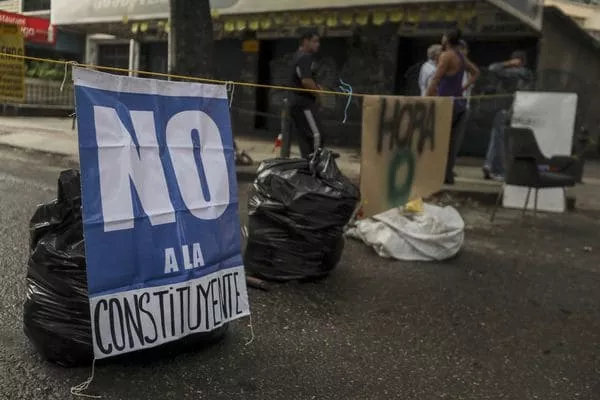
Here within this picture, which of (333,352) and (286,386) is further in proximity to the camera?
(333,352)

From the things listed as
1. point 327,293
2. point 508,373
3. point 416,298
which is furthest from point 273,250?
point 508,373

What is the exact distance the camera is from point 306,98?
295 inches

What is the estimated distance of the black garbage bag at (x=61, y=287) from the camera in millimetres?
2924

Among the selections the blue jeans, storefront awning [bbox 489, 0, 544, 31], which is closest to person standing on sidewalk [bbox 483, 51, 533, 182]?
the blue jeans

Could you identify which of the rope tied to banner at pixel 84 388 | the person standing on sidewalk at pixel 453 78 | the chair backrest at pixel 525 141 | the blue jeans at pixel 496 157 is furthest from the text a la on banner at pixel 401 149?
the blue jeans at pixel 496 157

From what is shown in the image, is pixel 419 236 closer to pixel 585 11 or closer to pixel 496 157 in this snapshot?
pixel 496 157

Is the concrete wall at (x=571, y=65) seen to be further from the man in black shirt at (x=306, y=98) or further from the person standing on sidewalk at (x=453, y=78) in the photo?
the man in black shirt at (x=306, y=98)

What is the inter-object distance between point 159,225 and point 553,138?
6409 mm

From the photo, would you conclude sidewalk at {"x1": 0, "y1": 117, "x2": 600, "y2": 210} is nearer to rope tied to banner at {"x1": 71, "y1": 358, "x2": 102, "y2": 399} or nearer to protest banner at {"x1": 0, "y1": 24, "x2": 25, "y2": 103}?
protest banner at {"x1": 0, "y1": 24, "x2": 25, "y2": 103}

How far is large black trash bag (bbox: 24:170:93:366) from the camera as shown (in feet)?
9.59

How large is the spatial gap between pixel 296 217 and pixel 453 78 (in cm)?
464

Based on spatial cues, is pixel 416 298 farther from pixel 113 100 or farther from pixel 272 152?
pixel 272 152

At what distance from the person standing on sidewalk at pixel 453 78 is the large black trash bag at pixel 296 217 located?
3807 millimetres

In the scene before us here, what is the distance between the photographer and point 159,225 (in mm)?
2984
